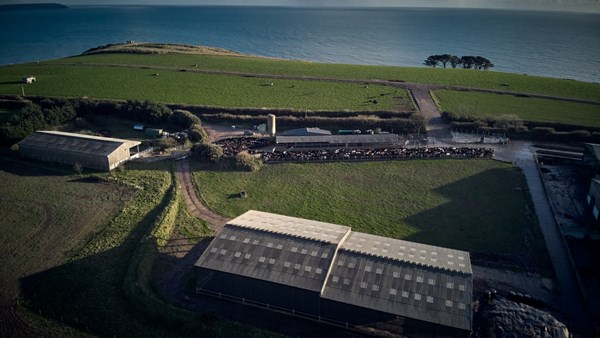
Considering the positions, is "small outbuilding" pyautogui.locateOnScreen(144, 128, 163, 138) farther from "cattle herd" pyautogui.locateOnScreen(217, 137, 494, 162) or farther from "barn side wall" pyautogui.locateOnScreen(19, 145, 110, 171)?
"barn side wall" pyautogui.locateOnScreen(19, 145, 110, 171)

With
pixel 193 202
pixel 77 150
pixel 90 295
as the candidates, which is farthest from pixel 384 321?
pixel 77 150

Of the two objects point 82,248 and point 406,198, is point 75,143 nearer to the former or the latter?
Result: point 82,248

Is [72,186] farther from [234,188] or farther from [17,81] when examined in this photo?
[17,81]

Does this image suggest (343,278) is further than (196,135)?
No

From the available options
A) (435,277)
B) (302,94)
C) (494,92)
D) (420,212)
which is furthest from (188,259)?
(494,92)

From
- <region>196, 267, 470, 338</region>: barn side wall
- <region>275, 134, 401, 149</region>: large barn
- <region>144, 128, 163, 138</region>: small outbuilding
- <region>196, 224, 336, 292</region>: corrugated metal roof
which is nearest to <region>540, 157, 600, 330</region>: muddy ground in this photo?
<region>196, 267, 470, 338</region>: barn side wall

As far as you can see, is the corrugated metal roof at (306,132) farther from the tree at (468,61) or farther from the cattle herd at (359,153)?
the tree at (468,61)
